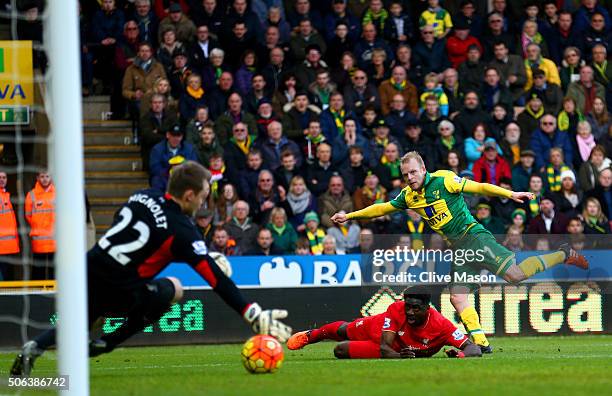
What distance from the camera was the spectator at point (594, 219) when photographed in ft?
59.6

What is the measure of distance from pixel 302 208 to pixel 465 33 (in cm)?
485

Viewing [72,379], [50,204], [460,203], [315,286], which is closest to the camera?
[72,379]

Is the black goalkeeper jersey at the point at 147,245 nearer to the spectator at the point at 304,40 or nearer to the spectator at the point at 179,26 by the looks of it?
the spectator at the point at 179,26

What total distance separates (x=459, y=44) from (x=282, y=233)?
5.33m

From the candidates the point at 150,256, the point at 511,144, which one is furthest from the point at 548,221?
the point at 150,256

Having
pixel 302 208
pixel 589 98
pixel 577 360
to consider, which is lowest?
pixel 577 360

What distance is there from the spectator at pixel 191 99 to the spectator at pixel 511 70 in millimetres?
4833

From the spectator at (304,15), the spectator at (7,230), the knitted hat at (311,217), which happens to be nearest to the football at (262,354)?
the spectator at (7,230)

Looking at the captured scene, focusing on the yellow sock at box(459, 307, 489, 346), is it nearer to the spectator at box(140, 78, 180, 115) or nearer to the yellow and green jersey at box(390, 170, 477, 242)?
the yellow and green jersey at box(390, 170, 477, 242)

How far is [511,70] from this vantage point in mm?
20422

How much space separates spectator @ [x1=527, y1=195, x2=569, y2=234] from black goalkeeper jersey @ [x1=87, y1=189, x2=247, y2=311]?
30.9 feet

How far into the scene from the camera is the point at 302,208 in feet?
59.0

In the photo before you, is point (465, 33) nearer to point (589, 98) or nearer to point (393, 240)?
point (589, 98)

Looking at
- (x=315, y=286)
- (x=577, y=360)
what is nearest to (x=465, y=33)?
(x=315, y=286)
